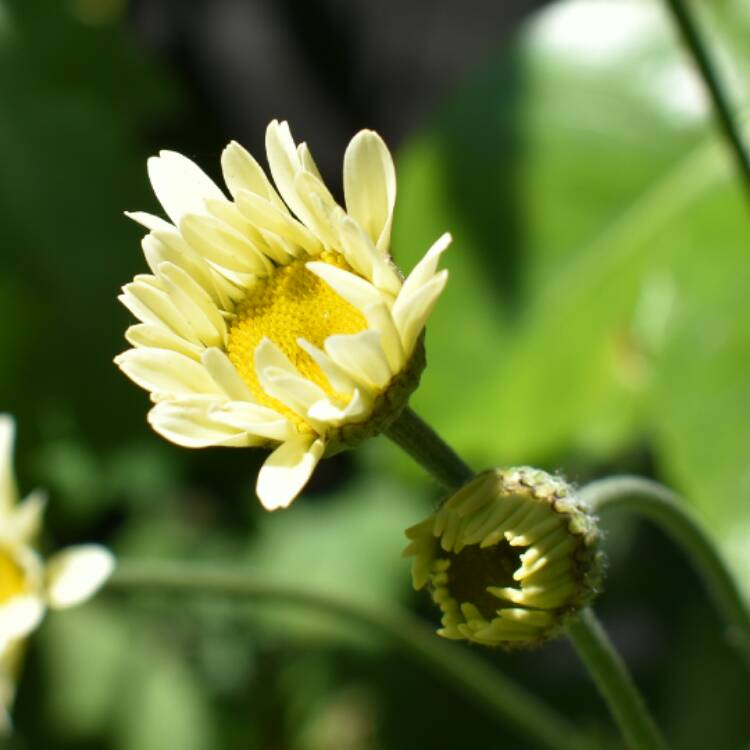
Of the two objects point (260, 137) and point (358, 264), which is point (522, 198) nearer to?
point (358, 264)

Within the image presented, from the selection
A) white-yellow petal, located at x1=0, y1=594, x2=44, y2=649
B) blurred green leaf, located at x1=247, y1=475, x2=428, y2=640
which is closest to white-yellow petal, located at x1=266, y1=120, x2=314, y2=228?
white-yellow petal, located at x1=0, y1=594, x2=44, y2=649

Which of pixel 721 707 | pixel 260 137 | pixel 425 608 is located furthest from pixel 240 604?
pixel 260 137

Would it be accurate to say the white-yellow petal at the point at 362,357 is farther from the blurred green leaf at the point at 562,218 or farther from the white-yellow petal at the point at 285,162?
the blurred green leaf at the point at 562,218

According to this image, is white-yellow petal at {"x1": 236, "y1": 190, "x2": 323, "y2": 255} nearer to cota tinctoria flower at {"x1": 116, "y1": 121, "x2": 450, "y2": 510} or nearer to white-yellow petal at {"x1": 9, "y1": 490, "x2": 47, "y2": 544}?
cota tinctoria flower at {"x1": 116, "y1": 121, "x2": 450, "y2": 510}

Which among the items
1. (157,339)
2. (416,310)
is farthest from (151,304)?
(416,310)

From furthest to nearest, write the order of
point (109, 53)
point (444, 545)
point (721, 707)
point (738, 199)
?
1. point (109, 53)
2. point (721, 707)
3. point (738, 199)
4. point (444, 545)

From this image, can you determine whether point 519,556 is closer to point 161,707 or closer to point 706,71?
point 706,71

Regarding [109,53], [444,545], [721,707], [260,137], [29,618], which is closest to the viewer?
[444,545]
